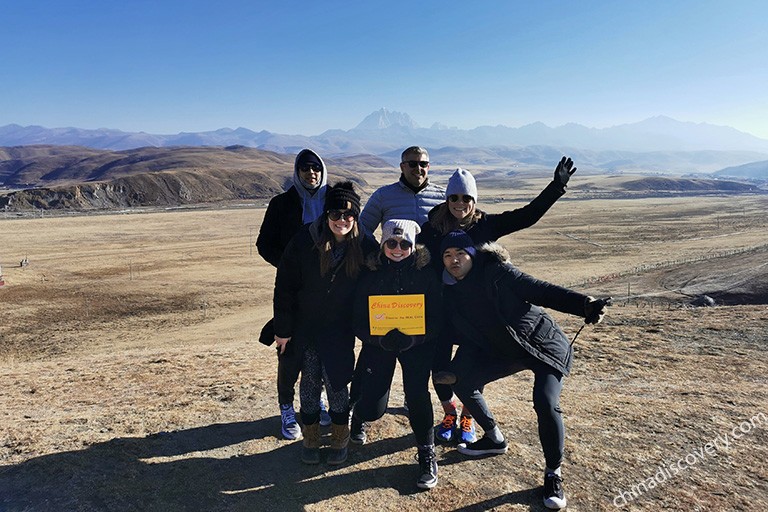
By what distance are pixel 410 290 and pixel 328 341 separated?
35.3 inches

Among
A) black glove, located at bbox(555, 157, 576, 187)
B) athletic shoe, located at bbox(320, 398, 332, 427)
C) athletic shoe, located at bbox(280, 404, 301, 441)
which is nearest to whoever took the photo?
black glove, located at bbox(555, 157, 576, 187)

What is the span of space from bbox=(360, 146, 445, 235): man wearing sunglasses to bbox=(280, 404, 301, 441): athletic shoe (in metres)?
1.94

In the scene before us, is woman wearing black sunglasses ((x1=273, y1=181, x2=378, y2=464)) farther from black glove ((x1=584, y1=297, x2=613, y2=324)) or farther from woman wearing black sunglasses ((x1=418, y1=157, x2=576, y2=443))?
black glove ((x1=584, y1=297, x2=613, y2=324))

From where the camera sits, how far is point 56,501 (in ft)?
11.6

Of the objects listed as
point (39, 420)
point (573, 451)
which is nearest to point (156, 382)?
point (39, 420)

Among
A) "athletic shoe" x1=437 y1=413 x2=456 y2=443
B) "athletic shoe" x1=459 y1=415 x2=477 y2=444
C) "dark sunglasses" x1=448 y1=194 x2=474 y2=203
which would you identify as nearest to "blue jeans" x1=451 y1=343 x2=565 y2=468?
"athletic shoe" x1=459 y1=415 x2=477 y2=444

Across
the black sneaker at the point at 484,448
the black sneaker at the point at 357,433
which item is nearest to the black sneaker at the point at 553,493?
the black sneaker at the point at 484,448

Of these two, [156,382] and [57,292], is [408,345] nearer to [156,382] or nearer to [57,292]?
[156,382]

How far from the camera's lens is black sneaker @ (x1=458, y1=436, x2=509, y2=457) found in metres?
4.19

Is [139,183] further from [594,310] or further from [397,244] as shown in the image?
[594,310]

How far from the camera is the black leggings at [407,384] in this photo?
12.2ft

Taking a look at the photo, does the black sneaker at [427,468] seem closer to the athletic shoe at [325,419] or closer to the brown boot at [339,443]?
the brown boot at [339,443]

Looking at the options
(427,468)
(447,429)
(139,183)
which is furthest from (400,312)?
(139,183)

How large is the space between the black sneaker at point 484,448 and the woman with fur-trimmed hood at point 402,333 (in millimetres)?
498
